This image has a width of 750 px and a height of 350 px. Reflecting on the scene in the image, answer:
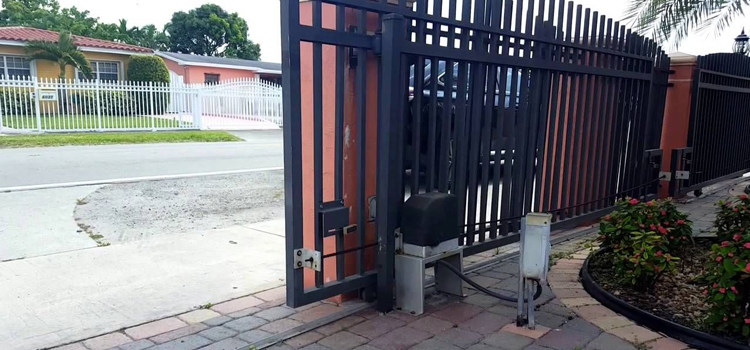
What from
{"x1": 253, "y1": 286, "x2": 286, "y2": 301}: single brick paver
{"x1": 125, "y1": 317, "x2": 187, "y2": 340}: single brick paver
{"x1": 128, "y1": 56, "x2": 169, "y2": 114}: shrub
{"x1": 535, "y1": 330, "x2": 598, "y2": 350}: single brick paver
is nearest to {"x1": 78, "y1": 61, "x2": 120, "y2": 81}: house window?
{"x1": 128, "y1": 56, "x2": 169, "y2": 114}: shrub

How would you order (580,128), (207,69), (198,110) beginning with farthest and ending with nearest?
(207,69) < (198,110) < (580,128)

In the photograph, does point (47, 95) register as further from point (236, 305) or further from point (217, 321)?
point (217, 321)

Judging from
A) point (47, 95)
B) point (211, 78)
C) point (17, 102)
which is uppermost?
point (211, 78)

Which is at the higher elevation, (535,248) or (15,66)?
(15,66)

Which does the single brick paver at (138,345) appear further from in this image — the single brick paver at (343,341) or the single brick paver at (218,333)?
the single brick paver at (343,341)

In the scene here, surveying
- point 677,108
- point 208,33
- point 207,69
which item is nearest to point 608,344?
point 677,108

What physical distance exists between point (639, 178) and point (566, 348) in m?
3.88

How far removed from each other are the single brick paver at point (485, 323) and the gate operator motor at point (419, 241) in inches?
12.0

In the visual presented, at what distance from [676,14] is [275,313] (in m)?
6.97

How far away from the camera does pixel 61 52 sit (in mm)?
23969

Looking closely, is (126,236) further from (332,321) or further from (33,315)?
(332,321)

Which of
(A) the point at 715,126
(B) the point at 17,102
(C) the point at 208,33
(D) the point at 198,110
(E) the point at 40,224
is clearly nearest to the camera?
(E) the point at 40,224

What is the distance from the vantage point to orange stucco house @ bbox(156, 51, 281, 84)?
30531mm

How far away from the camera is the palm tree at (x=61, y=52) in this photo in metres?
23.7
